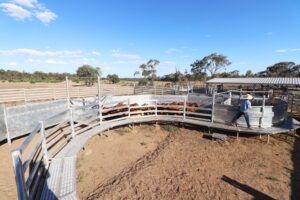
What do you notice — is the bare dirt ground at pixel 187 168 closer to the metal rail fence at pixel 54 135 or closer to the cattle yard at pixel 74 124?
the cattle yard at pixel 74 124

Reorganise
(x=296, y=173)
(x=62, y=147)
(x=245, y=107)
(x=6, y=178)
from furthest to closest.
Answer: (x=245, y=107)
(x=62, y=147)
(x=296, y=173)
(x=6, y=178)

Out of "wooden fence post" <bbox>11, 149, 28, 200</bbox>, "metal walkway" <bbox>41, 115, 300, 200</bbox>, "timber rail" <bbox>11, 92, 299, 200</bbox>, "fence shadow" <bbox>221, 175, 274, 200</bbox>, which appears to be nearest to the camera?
"wooden fence post" <bbox>11, 149, 28, 200</bbox>

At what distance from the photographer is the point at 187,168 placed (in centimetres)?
457

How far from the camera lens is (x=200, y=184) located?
3889 millimetres

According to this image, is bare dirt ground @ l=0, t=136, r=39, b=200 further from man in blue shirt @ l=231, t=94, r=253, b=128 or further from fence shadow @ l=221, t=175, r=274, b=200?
man in blue shirt @ l=231, t=94, r=253, b=128

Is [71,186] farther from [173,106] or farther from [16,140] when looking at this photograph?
[173,106]

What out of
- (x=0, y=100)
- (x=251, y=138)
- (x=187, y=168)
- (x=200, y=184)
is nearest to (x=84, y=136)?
(x=187, y=168)

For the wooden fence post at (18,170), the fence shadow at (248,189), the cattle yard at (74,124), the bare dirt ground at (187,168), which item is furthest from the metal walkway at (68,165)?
the fence shadow at (248,189)

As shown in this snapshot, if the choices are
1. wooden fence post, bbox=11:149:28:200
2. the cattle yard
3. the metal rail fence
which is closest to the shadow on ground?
the cattle yard

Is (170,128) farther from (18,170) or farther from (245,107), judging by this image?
(18,170)

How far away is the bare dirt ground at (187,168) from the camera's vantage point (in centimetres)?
363

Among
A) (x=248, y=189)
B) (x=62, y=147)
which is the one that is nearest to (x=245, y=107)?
(x=248, y=189)

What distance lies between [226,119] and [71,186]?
6203mm

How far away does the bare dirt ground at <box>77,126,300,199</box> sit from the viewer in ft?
11.9
